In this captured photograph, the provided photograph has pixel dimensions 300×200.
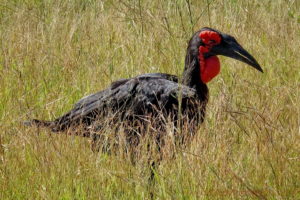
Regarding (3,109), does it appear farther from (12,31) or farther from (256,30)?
(256,30)

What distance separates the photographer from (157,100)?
14.8ft

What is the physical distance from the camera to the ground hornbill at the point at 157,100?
4453 millimetres

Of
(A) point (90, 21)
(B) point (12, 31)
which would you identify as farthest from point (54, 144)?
(A) point (90, 21)

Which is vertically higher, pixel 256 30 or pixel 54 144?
pixel 256 30

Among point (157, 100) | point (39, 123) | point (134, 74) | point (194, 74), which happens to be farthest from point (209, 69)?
point (39, 123)

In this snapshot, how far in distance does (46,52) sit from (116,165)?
216 centimetres

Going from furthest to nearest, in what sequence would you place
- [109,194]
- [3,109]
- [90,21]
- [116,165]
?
[90,21], [3,109], [116,165], [109,194]

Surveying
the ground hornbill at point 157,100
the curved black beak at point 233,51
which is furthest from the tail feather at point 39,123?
the curved black beak at point 233,51

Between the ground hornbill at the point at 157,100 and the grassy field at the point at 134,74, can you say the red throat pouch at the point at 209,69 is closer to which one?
the ground hornbill at the point at 157,100

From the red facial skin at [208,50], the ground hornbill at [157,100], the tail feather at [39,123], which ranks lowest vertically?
the tail feather at [39,123]

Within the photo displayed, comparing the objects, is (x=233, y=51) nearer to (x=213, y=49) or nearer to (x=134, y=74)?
(x=213, y=49)

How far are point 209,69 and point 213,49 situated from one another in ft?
0.46

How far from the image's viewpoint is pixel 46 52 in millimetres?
6020

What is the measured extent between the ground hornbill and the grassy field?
0.46ft
